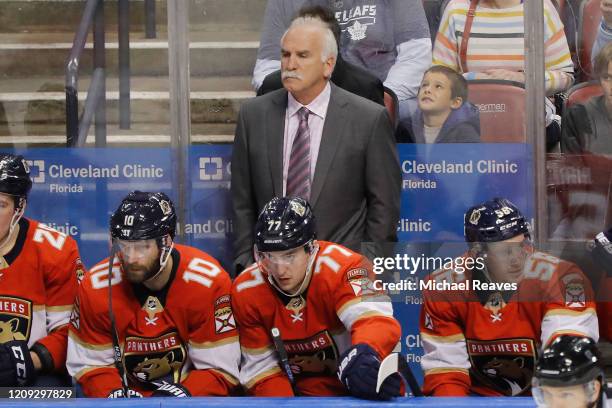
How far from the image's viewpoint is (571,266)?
184 inches

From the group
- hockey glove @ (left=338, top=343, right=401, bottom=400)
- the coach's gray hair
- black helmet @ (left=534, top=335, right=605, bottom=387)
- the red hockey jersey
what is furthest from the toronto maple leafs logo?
black helmet @ (left=534, top=335, right=605, bottom=387)

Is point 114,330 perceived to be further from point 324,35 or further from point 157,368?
point 324,35

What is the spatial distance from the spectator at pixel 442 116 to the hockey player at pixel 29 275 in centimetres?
146

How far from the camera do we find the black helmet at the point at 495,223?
450cm

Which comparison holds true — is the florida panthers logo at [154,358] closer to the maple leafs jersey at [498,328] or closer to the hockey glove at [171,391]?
the hockey glove at [171,391]

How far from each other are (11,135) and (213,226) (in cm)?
96

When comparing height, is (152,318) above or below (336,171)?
below

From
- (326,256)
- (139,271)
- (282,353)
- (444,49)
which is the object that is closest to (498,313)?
(326,256)

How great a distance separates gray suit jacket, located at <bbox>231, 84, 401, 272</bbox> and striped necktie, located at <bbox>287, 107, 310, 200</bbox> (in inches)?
1.6

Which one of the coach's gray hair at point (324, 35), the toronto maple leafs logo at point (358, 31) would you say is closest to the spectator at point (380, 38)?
the toronto maple leafs logo at point (358, 31)

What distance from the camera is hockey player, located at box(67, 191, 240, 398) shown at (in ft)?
14.3

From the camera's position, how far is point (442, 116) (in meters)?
5.13

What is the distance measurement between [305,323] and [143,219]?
68 cm

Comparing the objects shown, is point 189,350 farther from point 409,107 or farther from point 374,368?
point 409,107
